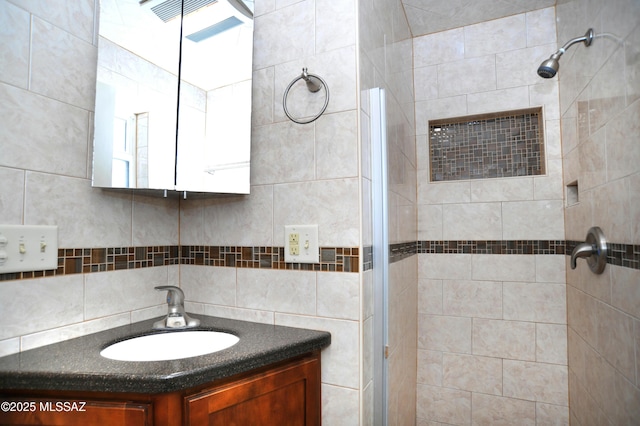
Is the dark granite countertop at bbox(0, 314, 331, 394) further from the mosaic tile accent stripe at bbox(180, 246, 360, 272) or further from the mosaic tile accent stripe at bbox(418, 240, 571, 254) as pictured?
the mosaic tile accent stripe at bbox(418, 240, 571, 254)

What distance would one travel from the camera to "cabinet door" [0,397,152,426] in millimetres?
862

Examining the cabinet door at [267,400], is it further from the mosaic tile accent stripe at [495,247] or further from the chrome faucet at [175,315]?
the mosaic tile accent stripe at [495,247]

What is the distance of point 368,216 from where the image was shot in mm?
1318

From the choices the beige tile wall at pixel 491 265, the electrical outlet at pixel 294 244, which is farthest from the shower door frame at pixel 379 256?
the beige tile wall at pixel 491 265

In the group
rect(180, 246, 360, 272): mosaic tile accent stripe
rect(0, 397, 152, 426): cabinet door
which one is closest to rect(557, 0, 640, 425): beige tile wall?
rect(180, 246, 360, 272): mosaic tile accent stripe

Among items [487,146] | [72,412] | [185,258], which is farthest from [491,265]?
[72,412]

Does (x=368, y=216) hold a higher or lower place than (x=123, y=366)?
higher

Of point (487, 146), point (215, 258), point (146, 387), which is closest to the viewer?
point (146, 387)

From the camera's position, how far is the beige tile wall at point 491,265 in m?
2.15

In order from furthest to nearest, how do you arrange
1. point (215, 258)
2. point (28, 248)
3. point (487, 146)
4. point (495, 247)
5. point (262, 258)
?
point (487, 146) < point (495, 247) < point (215, 258) < point (262, 258) < point (28, 248)

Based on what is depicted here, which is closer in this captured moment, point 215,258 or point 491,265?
point 215,258

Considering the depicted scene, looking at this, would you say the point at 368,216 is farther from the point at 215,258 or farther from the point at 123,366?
the point at 123,366

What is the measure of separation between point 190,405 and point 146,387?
0.11 m

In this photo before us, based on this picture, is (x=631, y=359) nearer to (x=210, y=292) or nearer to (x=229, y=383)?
(x=229, y=383)
